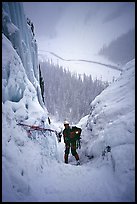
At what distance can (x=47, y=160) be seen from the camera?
6.33m

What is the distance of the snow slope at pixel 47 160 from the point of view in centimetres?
459

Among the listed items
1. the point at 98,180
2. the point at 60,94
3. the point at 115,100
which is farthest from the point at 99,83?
the point at 98,180

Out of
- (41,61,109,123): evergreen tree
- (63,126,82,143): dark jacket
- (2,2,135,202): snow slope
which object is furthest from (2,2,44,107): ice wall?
(41,61,109,123): evergreen tree

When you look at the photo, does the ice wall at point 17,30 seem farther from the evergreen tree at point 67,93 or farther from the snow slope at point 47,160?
the evergreen tree at point 67,93

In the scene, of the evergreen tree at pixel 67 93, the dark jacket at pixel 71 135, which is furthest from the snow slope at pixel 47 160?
the evergreen tree at pixel 67 93

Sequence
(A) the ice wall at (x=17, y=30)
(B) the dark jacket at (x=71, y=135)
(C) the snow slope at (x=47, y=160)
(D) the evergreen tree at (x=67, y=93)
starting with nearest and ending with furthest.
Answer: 1. (C) the snow slope at (x=47, y=160)
2. (A) the ice wall at (x=17, y=30)
3. (B) the dark jacket at (x=71, y=135)
4. (D) the evergreen tree at (x=67, y=93)

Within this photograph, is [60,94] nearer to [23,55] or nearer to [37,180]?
[23,55]

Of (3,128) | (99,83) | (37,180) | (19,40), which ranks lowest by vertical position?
(37,180)

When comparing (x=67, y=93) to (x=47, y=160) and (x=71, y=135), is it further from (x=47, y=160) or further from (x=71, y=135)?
(x=47, y=160)

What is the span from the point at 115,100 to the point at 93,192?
18.2 feet

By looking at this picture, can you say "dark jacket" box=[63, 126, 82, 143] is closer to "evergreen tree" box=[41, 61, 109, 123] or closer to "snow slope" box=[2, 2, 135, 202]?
"snow slope" box=[2, 2, 135, 202]

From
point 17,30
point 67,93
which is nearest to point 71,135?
point 17,30

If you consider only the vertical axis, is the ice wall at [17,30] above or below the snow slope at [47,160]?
above

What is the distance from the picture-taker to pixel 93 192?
5.21 m
